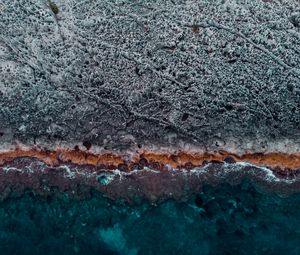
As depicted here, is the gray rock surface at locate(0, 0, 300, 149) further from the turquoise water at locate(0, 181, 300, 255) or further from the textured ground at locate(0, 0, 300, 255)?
the turquoise water at locate(0, 181, 300, 255)

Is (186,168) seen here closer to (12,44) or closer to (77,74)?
(77,74)

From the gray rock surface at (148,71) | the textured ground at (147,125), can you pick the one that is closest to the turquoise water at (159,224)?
the textured ground at (147,125)

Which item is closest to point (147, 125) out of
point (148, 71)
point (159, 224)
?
point (148, 71)

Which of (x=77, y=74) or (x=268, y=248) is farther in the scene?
(x=77, y=74)

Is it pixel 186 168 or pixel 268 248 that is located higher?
pixel 186 168

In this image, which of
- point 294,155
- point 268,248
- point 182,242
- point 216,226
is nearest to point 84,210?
point 182,242

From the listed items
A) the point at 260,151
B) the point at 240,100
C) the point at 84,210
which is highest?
the point at 240,100
